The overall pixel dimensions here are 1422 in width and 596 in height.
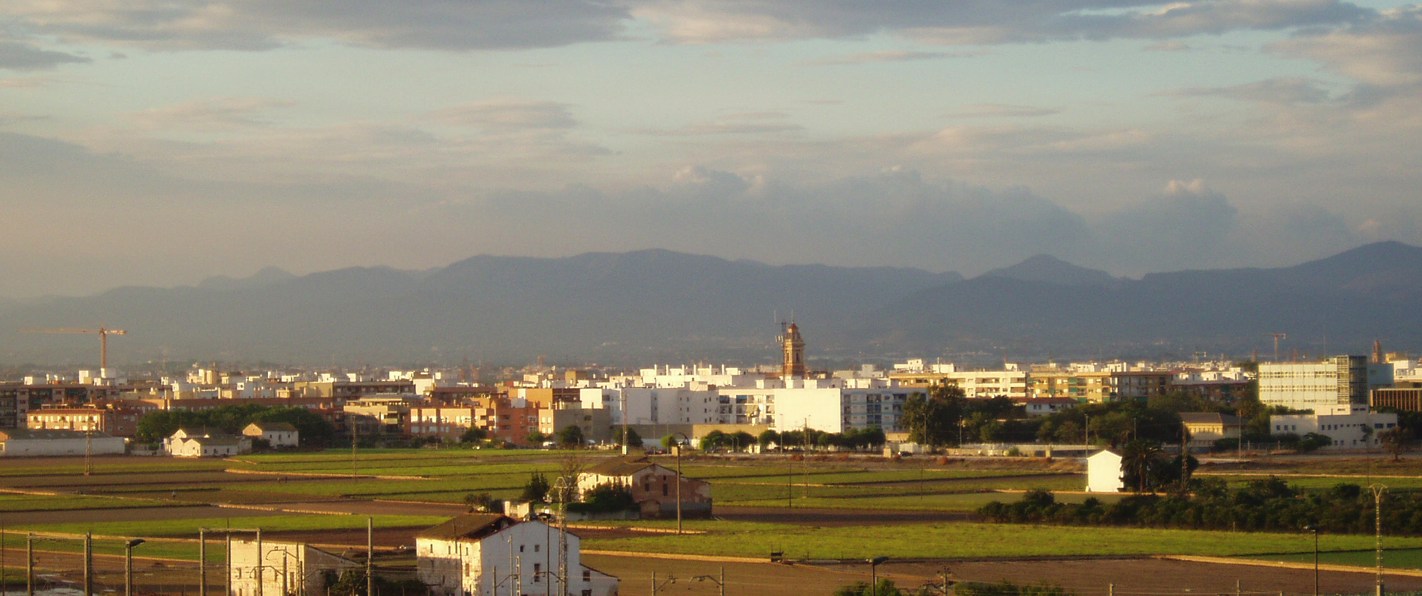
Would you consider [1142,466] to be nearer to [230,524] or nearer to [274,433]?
[230,524]

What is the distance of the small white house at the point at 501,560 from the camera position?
31.9m

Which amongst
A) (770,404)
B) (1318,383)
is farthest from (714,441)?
(1318,383)

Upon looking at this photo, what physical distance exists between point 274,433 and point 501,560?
266 ft

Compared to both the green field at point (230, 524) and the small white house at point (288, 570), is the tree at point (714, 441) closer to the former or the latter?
the green field at point (230, 524)

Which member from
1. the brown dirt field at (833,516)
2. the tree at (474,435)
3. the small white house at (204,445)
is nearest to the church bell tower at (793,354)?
the tree at (474,435)

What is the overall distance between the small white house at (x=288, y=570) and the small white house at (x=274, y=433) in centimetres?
7833

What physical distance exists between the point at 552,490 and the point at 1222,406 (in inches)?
2502

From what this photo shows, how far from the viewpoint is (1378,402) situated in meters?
109

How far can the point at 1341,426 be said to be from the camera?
91438 mm

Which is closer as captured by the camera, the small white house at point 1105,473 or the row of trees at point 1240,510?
the row of trees at point 1240,510

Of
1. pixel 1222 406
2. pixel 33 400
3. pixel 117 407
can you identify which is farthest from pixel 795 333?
pixel 33 400

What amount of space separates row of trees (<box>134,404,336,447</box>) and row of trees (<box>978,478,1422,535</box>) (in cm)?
7208

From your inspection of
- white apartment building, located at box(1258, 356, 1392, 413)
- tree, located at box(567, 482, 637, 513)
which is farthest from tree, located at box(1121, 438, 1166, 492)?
white apartment building, located at box(1258, 356, 1392, 413)

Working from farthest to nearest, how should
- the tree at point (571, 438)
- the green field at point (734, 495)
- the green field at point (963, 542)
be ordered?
the tree at point (571, 438), the green field at point (734, 495), the green field at point (963, 542)
